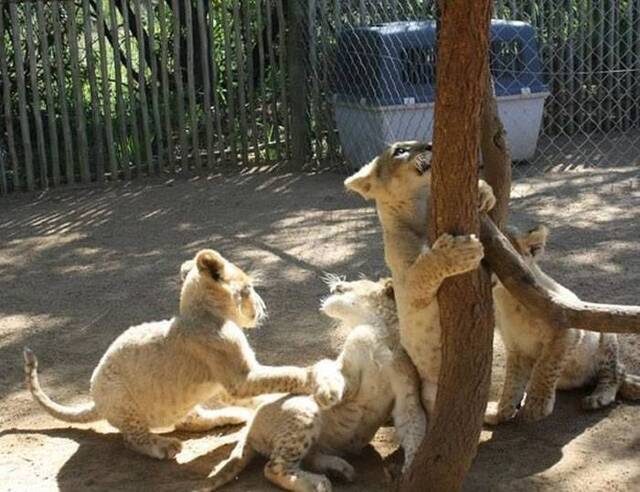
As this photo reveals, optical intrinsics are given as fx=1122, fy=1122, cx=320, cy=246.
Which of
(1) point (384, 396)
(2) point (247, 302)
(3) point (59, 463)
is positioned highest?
(2) point (247, 302)

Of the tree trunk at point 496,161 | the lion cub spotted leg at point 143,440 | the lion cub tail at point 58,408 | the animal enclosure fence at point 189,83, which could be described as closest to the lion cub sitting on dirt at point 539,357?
the tree trunk at point 496,161

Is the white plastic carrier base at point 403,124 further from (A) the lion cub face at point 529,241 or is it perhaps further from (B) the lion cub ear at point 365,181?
(B) the lion cub ear at point 365,181

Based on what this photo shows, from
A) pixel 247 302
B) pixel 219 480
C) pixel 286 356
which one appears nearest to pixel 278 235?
pixel 286 356

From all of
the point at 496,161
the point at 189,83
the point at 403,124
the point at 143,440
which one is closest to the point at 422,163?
the point at 496,161

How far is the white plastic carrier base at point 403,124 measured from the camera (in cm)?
951

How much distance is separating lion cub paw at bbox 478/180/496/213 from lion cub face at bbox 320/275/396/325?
678 mm

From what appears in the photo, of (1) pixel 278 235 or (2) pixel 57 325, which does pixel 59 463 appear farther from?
(1) pixel 278 235

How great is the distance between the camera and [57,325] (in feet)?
19.6

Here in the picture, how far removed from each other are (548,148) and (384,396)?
716 centimetres

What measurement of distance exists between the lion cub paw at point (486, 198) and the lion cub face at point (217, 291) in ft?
3.60

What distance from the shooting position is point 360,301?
434 cm

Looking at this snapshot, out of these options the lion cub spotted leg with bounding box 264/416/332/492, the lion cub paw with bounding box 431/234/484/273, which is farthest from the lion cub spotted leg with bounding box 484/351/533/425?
the lion cub paw with bounding box 431/234/484/273

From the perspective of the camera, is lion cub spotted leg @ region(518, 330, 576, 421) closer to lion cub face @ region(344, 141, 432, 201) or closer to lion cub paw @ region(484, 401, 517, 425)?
lion cub paw @ region(484, 401, 517, 425)

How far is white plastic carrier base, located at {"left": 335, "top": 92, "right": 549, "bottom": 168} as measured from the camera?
951cm
